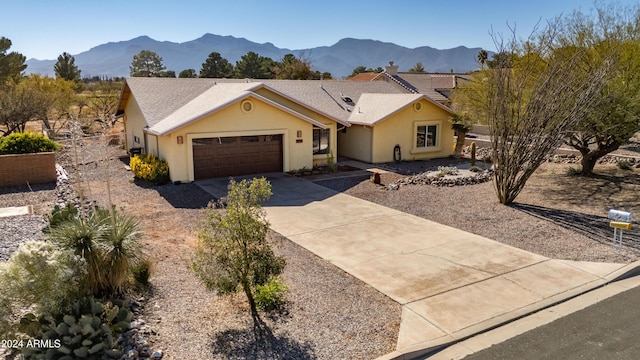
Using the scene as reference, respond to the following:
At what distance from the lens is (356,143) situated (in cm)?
2441

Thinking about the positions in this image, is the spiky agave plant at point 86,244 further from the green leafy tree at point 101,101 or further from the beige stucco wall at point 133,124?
the green leafy tree at point 101,101

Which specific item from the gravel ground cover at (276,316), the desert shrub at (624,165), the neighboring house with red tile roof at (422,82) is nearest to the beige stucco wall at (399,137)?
the desert shrub at (624,165)

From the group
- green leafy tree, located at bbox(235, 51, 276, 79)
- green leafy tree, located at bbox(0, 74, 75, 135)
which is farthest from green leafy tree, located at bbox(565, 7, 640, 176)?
green leafy tree, located at bbox(235, 51, 276, 79)

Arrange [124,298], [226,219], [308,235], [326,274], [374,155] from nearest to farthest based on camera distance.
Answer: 1. [226,219]
2. [124,298]
3. [326,274]
4. [308,235]
5. [374,155]

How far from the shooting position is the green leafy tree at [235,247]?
266 inches

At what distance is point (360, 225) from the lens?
1281 cm

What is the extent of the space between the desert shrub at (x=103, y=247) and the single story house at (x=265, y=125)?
10167 mm

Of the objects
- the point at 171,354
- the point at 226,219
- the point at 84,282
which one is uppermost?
the point at 226,219

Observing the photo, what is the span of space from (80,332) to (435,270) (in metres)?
6.77

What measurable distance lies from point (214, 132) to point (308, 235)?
8592 mm

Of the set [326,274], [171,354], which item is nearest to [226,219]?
[171,354]

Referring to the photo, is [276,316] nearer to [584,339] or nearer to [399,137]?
[584,339]

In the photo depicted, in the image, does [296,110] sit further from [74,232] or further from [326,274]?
[74,232]

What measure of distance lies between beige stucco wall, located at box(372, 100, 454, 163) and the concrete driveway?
31.0 ft
